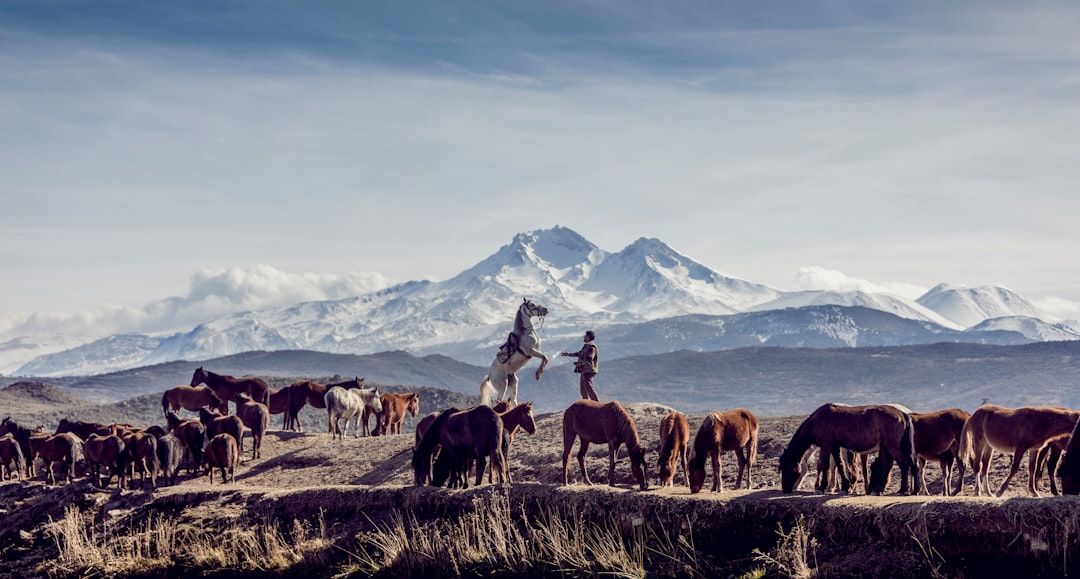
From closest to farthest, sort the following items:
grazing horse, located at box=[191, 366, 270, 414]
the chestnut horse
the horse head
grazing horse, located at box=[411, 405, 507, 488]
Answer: the chestnut horse < grazing horse, located at box=[411, 405, 507, 488] < the horse head < grazing horse, located at box=[191, 366, 270, 414]

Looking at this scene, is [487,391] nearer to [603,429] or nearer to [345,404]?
[345,404]

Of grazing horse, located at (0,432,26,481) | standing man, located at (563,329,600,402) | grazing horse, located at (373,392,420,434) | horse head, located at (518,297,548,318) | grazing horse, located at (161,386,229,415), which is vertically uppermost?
horse head, located at (518,297,548,318)

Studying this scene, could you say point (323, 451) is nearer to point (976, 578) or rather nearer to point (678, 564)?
point (678, 564)

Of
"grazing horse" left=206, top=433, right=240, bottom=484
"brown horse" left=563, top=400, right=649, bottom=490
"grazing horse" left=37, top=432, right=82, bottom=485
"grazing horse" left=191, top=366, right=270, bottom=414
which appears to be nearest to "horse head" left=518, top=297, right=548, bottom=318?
"grazing horse" left=206, top=433, right=240, bottom=484

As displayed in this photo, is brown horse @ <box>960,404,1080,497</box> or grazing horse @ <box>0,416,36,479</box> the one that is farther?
grazing horse @ <box>0,416,36,479</box>

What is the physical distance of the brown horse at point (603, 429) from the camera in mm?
18797

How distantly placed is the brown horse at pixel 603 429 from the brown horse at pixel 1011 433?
5.18 metres

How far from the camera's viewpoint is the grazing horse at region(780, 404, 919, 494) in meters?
16.5

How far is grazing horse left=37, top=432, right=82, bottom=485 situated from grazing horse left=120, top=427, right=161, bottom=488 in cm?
289

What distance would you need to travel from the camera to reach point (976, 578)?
13.8 m

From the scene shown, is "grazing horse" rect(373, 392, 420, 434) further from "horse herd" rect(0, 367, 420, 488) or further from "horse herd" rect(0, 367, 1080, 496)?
"horse herd" rect(0, 367, 1080, 496)

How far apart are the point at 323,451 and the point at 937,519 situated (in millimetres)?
17494

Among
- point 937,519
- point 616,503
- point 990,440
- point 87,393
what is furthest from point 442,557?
point 87,393

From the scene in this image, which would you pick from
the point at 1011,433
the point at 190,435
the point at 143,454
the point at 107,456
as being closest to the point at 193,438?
the point at 190,435
